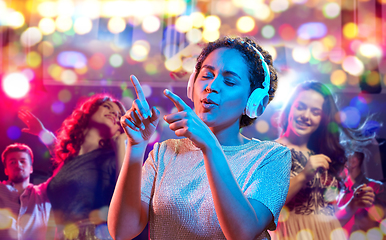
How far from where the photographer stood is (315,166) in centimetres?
146

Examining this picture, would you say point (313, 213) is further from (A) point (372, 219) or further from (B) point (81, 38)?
→ (B) point (81, 38)

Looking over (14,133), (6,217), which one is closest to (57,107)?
(14,133)

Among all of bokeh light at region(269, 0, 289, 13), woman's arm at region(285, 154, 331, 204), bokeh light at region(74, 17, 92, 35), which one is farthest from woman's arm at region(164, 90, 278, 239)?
bokeh light at region(74, 17, 92, 35)

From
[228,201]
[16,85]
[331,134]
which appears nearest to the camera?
[228,201]

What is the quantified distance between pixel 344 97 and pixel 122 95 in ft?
4.23

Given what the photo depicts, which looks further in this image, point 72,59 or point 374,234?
point 72,59

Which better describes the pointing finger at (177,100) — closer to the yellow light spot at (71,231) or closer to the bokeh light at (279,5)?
the yellow light spot at (71,231)

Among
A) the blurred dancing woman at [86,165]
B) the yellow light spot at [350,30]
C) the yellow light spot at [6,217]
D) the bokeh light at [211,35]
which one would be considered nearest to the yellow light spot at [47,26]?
the blurred dancing woman at [86,165]

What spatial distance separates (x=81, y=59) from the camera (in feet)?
6.11

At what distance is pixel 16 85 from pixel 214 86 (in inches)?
65.5

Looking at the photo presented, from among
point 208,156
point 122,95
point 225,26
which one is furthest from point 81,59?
point 208,156

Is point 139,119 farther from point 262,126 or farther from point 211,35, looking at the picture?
point 211,35

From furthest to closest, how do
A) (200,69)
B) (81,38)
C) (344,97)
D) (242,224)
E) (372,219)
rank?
(81,38), (344,97), (372,219), (200,69), (242,224)

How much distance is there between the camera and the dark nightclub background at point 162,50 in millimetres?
1623
